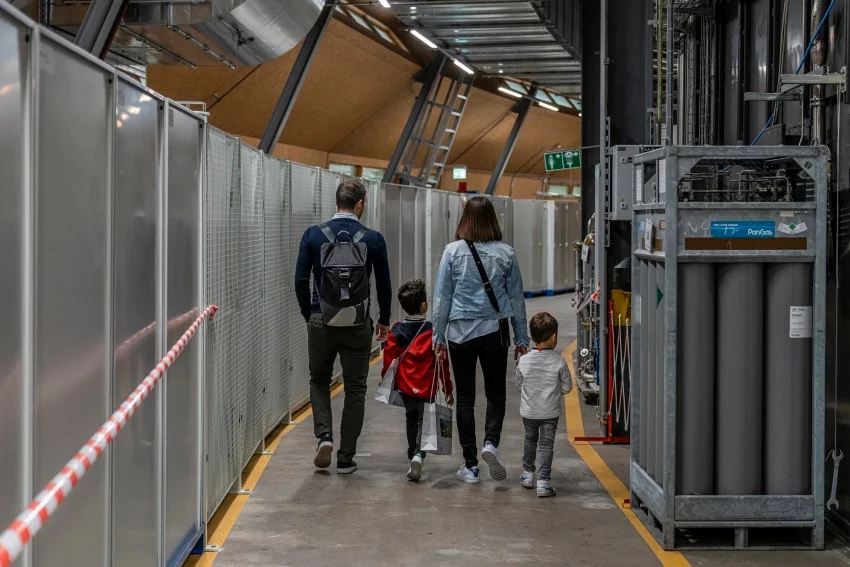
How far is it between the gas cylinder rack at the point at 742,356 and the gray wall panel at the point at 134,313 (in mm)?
2702

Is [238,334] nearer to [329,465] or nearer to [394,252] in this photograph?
[329,465]

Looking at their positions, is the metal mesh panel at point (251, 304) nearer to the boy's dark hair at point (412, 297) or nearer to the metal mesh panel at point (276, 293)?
the metal mesh panel at point (276, 293)

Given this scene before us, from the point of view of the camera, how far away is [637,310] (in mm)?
6703

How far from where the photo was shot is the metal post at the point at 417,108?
23.7 meters

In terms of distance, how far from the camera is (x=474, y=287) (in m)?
7.31

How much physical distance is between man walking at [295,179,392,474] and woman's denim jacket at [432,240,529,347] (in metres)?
0.49

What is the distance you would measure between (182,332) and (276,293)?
152 inches

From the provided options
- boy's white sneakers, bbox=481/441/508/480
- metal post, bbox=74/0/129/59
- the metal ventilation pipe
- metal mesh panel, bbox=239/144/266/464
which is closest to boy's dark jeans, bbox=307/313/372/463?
metal mesh panel, bbox=239/144/266/464

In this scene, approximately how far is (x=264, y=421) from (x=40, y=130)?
18.8ft

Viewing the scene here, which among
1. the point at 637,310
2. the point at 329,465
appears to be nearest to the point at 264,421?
the point at 329,465

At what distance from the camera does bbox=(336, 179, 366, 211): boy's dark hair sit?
7.72 meters

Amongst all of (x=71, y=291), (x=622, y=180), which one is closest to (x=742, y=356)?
(x=622, y=180)

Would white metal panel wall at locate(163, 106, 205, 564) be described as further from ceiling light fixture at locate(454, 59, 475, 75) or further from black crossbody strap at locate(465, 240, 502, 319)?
ceiling light fixture at locate(454, 59, 475, 75)

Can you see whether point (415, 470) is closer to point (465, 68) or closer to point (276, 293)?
point (276, 293)
